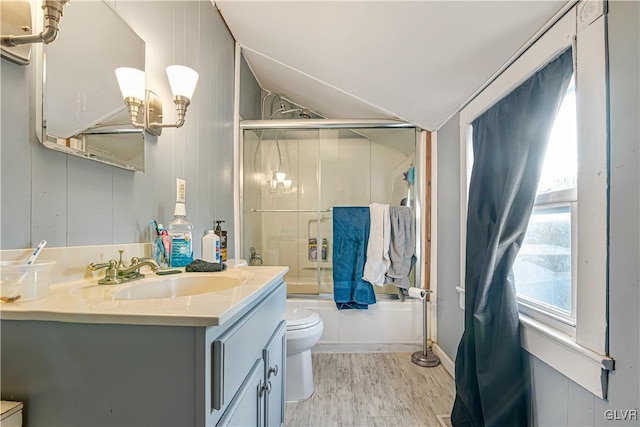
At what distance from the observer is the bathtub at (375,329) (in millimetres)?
2330

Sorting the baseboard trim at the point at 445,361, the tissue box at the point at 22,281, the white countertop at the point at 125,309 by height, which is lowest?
the baseboard trim at the point at 445,361

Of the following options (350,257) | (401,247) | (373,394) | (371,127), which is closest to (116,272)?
(373,394)

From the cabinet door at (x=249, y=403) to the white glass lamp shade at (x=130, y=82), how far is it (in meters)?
0.98

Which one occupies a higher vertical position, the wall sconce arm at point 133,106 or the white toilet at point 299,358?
the wall sconce arm at point 133,106

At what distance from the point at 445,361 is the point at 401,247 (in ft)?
2.71

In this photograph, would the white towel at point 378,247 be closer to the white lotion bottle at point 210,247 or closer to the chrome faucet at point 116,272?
the white lotion bottle at point 210,247

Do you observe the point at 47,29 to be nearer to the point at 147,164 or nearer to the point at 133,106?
the point at 133,106

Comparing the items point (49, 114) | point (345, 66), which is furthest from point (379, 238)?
point (49, 114)

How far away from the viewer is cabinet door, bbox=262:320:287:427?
1007mm

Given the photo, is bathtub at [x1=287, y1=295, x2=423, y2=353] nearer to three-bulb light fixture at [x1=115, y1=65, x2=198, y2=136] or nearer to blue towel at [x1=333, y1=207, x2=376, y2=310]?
blue towel at [x1=333, y1=207, x2=376, y2=310]

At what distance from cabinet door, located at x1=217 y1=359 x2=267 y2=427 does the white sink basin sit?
0.88ft

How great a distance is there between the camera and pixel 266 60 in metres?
2.38

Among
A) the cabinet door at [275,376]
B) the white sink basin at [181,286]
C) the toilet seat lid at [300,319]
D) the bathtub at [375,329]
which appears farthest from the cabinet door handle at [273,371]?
the bathtub at [375,329]

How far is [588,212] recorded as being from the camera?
2.92 ft
